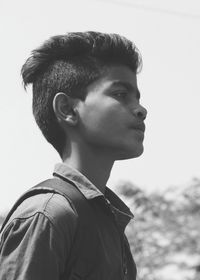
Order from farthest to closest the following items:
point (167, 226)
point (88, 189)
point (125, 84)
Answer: point (167, 226), point (125, 84), point (88, 189)

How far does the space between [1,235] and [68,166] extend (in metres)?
0.43

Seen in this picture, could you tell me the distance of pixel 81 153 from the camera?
2.55 metres

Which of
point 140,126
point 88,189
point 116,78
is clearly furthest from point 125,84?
point 88,189

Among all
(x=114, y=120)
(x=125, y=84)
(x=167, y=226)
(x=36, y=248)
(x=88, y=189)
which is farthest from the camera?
(x=167, y=226)

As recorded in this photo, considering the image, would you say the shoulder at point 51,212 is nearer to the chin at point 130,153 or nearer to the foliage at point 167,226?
the chin at point 130,153

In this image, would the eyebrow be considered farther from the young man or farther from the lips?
the lips

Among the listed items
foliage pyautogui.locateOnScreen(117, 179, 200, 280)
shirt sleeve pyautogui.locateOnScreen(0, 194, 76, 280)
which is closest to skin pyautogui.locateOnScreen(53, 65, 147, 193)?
shirt sleeve pyautogui.locateOnScreen(0, 194, 76, 280)

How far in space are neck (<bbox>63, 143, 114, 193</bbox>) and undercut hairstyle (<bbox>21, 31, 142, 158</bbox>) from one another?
0.40 feet

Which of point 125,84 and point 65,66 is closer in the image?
point 125,84

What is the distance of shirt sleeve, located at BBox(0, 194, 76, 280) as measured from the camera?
6.75 feet

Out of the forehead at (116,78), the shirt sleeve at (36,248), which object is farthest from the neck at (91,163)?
the shirt sleeve at (36,248)

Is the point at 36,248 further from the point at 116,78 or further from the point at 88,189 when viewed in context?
the point at 116,78

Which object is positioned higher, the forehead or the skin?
the forehead

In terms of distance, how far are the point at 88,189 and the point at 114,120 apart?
0.89 feet
